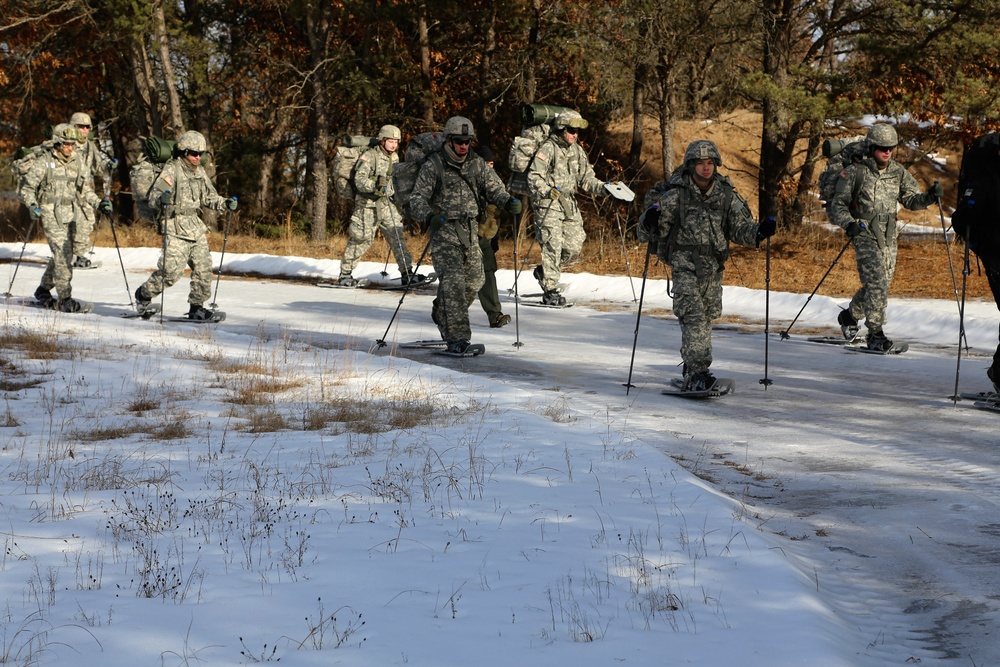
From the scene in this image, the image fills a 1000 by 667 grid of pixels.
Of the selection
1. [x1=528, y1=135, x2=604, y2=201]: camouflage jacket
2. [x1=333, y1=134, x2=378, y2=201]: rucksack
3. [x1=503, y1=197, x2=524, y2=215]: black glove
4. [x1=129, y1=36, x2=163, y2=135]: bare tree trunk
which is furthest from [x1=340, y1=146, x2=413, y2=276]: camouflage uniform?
[x1=129, y1=36, x2=163, y2=135]: bare tree trunk

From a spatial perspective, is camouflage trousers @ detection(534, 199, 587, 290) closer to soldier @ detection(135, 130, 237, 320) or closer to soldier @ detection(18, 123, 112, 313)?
soldier @ detection(135, 130, 237, 320)

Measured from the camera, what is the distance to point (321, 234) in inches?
1085

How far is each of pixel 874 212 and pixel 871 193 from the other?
8.5 inches

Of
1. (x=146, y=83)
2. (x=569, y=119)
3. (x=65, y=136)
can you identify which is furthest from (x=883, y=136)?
(x=146, y=83)

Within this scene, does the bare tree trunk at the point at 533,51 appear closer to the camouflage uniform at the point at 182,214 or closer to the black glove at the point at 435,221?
the camouflage uniform at the point at 182,214

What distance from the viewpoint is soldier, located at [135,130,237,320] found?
1415 centimetres

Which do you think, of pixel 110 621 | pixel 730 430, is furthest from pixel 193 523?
pixel 730 430

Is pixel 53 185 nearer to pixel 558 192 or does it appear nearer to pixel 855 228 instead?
pixel 558 192

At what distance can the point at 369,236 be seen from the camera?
19.5m

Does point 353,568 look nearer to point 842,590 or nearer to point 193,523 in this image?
point 193,523

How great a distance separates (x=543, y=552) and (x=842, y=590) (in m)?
1.46

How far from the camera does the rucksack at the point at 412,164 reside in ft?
40.1

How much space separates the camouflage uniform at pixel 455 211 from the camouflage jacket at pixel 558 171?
156 inches

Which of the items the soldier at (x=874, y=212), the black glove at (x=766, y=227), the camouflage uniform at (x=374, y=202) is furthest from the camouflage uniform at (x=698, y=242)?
the camouflage uniform at (x=374, y=202)
